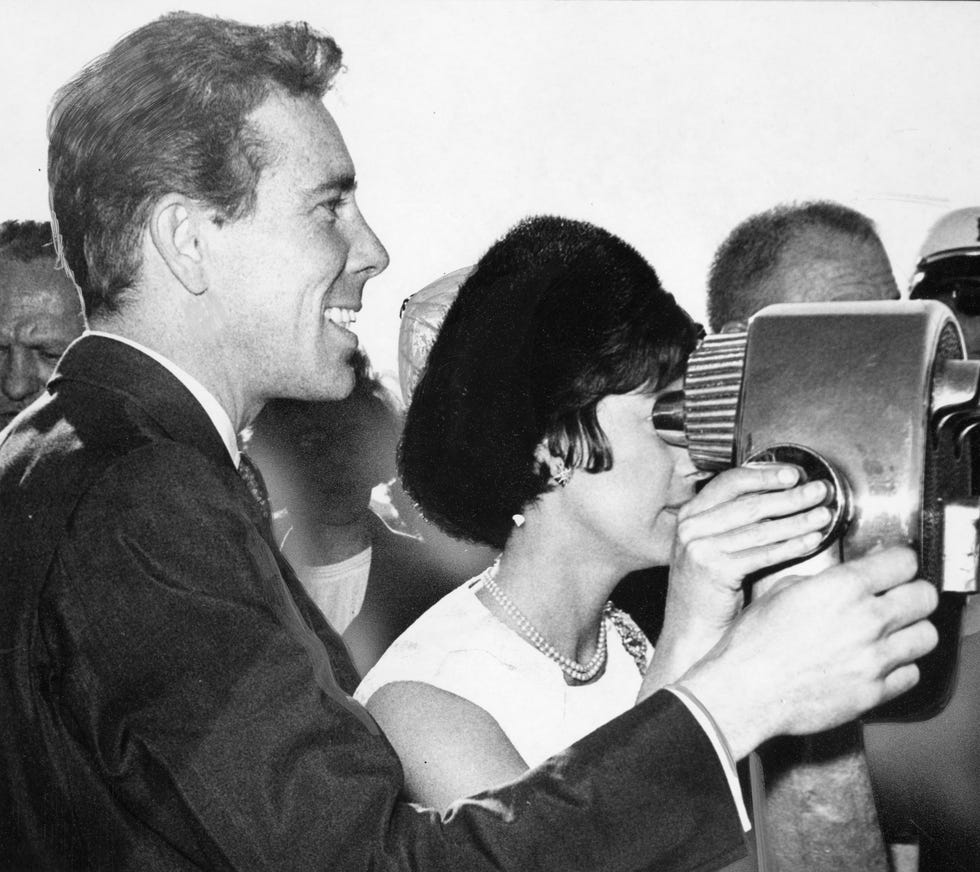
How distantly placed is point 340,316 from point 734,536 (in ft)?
0.93

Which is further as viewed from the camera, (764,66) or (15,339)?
(15,339)

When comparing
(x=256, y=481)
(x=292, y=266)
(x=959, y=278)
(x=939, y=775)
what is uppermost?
(x=292, y=266)

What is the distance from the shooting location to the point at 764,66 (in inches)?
35.4

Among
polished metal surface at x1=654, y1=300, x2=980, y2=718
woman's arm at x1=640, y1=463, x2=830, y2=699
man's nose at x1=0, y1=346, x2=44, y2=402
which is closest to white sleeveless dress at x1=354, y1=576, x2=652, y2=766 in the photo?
woman's arm at x1=640, y1=463, x2=830, y2=699

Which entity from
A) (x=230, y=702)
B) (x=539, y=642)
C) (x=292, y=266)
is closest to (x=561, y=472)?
(x=539, y=642)

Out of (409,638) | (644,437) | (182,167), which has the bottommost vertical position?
(409,638)

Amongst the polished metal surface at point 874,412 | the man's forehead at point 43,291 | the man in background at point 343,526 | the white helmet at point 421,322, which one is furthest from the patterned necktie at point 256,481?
the polished metal surface at point 874,412

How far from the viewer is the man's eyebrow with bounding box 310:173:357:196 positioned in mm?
628

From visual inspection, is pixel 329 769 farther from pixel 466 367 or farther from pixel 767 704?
pixel 466 367

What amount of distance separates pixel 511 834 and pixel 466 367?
0.34 meters

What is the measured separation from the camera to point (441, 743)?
2.11 ft

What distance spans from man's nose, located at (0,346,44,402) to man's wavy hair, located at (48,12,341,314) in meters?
0.47

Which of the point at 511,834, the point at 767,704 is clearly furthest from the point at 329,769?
the point at 767,704

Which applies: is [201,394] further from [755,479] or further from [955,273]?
[955,273]
